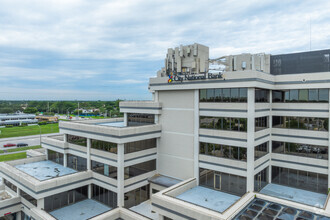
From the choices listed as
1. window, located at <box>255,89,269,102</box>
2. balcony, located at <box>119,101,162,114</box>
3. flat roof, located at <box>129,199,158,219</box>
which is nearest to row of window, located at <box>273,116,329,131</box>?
window, located at <box>255,89,269,102</box>

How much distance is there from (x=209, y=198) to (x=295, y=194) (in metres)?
11.5

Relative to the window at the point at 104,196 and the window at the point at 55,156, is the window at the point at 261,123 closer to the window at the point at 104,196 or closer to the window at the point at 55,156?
the window at the point at 104,196

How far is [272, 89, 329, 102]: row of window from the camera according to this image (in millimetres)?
28938

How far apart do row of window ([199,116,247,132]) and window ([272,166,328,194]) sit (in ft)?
34.0

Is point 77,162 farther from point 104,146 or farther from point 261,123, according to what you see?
point 261,123

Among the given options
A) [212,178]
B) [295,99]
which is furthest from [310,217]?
[295,99]

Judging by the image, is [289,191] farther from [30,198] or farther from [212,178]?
[30,198]

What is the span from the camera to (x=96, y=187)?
33.7 m

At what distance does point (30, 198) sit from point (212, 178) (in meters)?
26.3

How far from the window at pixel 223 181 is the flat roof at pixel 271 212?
366 centimetres

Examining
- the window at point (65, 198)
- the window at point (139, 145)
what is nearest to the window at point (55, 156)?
the window at point (65, 198)

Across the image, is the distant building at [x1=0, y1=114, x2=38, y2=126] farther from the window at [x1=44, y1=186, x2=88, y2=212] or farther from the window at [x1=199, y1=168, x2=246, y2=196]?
the window at [x1=199, y1=168, x2=246, y2=196]

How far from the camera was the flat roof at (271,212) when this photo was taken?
21.4 m

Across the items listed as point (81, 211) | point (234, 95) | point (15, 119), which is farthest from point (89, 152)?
point (15, 119)
